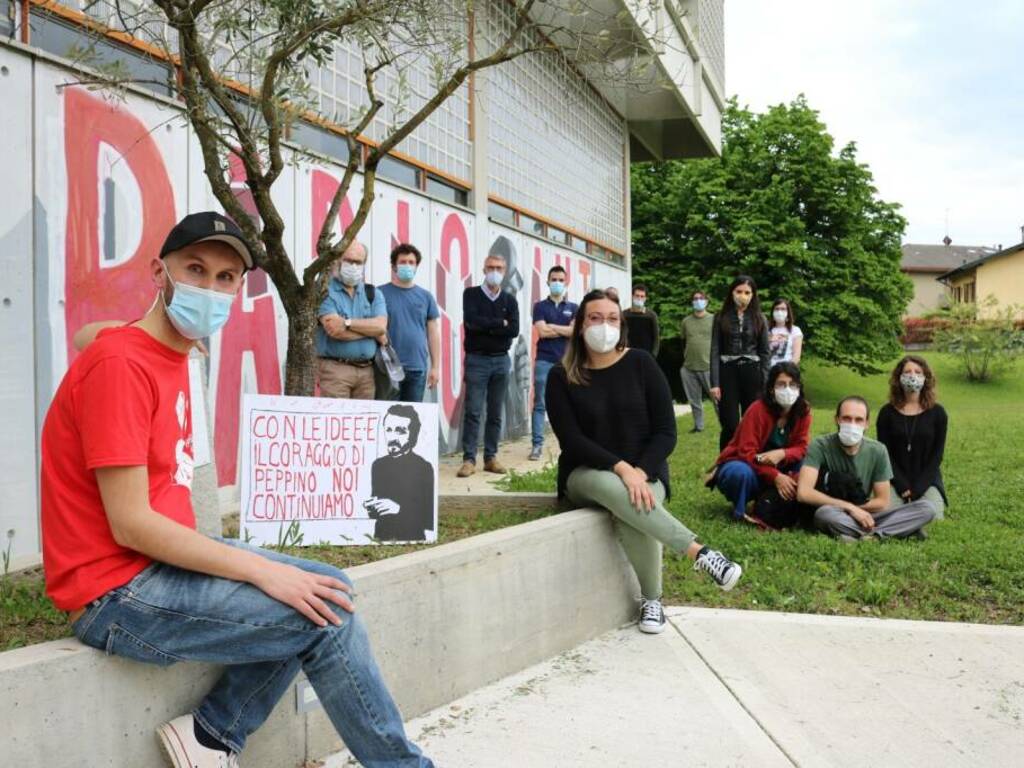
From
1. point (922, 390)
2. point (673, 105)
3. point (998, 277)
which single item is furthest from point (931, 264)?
point (922, 390)

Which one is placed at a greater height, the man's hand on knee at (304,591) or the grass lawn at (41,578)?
the man's hand on knee at (304,591)

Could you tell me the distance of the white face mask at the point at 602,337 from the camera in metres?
4.90

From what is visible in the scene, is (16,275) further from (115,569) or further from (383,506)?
(115,569)

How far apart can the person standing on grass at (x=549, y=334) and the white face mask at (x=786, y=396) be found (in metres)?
2.75

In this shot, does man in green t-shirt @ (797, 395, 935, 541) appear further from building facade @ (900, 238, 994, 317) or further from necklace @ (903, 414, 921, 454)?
building facade @ (900, 238, 994, 317)

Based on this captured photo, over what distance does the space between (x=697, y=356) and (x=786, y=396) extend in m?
6.33

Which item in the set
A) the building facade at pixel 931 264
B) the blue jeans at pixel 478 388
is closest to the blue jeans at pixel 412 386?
the blue jeans at pixel 478 388

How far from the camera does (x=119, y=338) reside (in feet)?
7.77

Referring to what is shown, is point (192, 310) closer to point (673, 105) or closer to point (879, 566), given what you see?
A: point (879, 566)

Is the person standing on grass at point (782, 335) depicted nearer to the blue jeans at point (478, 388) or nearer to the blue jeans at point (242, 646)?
the blue jeans at point (478, 388)

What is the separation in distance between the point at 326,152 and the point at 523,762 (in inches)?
224

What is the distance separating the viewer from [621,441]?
4.80m

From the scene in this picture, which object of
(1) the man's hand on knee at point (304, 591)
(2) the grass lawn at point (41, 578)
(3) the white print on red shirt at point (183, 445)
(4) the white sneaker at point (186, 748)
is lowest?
(4) the white sneaker at point (186, 748)

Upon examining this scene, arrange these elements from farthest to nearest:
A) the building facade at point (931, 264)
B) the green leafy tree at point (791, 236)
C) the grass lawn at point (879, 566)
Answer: the building facade at point (931, 264) → the green leafy tree at point (791, 236) → the grass lawn at point (879, 566)
